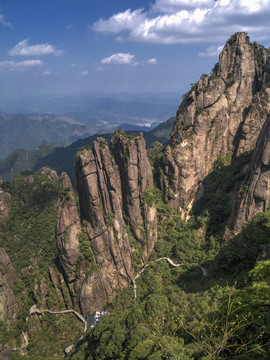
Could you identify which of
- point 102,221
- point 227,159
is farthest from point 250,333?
point 227,159

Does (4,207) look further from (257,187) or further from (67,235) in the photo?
(257,187)

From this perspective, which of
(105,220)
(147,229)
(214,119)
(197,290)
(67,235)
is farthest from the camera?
(214,119)

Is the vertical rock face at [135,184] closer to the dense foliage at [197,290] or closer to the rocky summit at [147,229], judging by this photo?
the rocky summit at [147,229]

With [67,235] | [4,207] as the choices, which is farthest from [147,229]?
[4,207]

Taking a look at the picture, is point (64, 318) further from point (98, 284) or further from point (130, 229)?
point (130, 229)

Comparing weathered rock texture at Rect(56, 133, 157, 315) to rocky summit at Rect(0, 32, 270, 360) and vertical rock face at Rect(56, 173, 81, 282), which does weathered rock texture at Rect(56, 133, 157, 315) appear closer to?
vertical rock face at Rect(56, 173, 81, 282)

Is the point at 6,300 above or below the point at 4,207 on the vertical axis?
below

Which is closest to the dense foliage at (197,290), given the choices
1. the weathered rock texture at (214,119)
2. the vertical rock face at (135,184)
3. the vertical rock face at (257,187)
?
the vertical rock face at (135,184)
